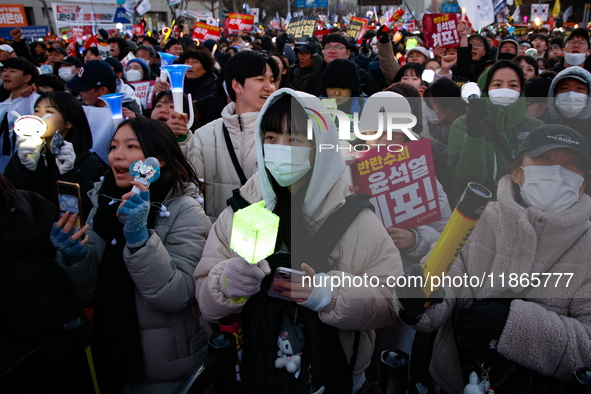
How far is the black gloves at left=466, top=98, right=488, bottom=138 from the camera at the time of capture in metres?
2.52

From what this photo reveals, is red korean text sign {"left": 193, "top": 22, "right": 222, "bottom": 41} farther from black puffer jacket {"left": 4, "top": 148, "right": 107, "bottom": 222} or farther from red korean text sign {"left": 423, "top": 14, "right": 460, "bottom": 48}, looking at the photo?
black puffer jacket {"left": 4, "top": 148, "right": 107, "bottom": 222}

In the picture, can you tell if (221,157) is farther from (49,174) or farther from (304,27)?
(304,27)

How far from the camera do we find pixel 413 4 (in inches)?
1550

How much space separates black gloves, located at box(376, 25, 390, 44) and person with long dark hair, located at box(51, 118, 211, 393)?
4389 mm

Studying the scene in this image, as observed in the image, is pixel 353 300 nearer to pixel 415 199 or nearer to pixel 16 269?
pixel 415 199

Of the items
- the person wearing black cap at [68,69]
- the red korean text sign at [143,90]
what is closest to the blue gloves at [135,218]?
the red korean text sign at [143,90]

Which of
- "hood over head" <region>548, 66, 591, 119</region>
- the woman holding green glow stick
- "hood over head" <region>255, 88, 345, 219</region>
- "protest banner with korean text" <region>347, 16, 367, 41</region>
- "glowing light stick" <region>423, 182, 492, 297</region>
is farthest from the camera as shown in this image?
"protest banner with korean text" <region>347, 16, 367, 41</region>

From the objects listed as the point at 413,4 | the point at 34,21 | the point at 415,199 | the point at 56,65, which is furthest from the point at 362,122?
the point at 413,4

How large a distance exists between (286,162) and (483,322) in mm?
1020

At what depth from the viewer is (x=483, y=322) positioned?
1.54 meters

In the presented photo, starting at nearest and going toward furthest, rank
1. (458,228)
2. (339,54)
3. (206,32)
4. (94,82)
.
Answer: (458,228) → (94,82) → (339,54) → (206,32)

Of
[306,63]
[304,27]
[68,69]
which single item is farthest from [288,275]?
[304,27]

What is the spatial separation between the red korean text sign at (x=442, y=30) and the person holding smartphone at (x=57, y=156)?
5769 mm

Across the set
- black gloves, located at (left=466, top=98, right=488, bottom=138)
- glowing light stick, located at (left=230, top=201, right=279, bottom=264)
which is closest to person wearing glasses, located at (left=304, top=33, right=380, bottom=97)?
black gloves, located at (left=466, top=98, right=488, bottom=138)
